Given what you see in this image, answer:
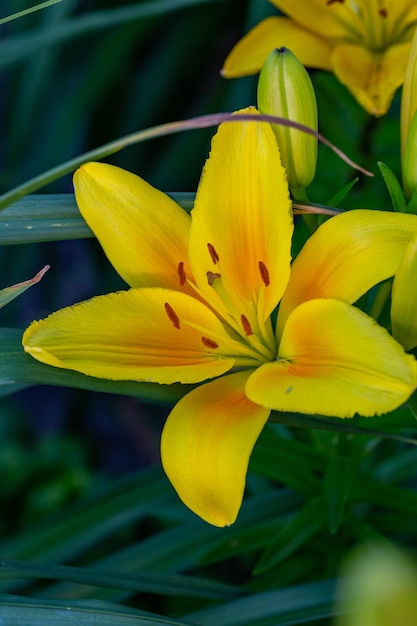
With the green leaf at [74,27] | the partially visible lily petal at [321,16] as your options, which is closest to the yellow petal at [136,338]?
the partially visible lily petal at [321,16]

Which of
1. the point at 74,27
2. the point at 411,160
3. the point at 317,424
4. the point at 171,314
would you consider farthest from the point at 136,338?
the point at 74,27

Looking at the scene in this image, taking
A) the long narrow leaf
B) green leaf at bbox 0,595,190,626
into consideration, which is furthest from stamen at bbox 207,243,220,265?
green leaf at bbox 0,595,190,626

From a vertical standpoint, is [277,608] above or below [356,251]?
below

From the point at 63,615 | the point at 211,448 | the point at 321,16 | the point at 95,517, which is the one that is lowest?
the point at 95,517

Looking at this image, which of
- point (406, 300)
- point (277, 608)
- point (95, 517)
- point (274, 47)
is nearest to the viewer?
point (406, 300)

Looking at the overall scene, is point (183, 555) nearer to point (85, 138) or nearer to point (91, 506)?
point (91, 506)

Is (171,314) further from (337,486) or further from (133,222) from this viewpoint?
(337,486)

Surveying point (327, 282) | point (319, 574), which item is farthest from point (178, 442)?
point (319, 574)
